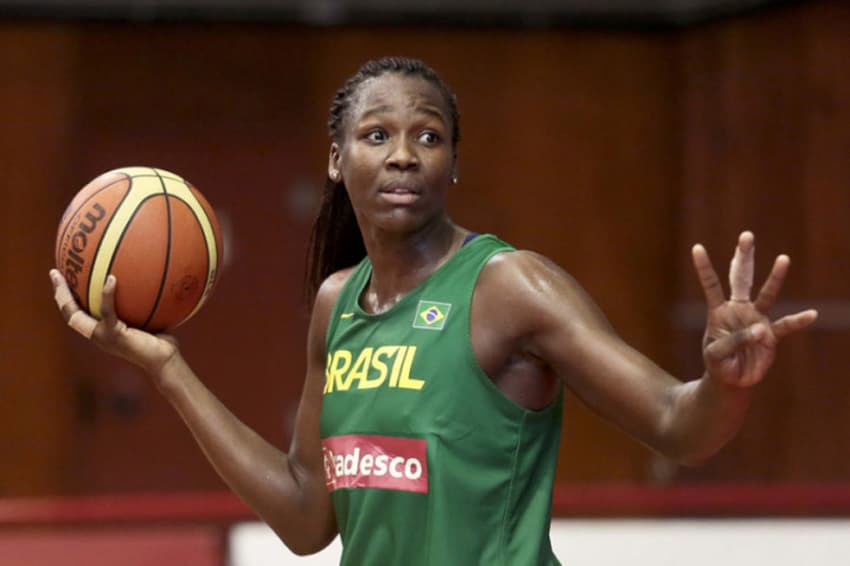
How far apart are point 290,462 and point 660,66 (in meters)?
4.57

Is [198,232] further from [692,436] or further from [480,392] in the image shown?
[692,436]

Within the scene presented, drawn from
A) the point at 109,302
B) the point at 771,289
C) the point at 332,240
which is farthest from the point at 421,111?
the point at 771,289

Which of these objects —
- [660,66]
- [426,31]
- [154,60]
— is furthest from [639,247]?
[154,60]

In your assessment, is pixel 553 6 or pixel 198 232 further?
pixel 553 6

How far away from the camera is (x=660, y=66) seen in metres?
6.52

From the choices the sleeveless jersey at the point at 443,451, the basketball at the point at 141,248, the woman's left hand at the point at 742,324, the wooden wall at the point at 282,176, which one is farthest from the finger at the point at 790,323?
the wooden wall at the point at 282,176

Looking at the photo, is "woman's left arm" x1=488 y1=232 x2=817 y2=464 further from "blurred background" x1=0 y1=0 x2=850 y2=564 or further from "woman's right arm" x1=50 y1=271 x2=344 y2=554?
"blurred background" x1=0 y1=0 x2=850 y2=564

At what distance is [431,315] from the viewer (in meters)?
2.06

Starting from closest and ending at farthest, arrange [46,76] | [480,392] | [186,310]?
[480,392]
[186,310]
[46,76]

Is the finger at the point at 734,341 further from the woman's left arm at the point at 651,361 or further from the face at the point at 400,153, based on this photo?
the face at the point at 400,153

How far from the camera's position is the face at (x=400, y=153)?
2039 millimetres

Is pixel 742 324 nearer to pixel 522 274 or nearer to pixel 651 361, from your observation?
pixel 651 361

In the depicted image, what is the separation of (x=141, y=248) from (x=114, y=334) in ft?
0.50

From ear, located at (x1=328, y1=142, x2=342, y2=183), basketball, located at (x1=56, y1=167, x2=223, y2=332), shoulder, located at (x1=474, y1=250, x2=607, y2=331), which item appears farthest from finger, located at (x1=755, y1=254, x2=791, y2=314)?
basketball, located at (x1=56, y1=167, x2=223, y2=332)
